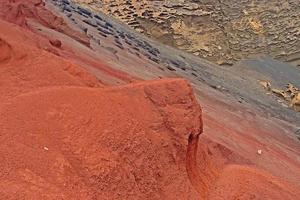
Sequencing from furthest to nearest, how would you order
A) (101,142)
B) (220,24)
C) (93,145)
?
1. (220,24)
2. (101,142)
3. (93,145)

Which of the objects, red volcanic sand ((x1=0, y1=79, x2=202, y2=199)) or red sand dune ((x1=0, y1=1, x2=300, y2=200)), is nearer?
red volcanic sand ((x1=0, y1=79, x2=202, y2=199))

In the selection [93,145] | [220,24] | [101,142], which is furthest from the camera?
[220,24]

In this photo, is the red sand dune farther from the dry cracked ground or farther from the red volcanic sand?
the dry cracked ground

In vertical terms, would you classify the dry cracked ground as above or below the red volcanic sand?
below

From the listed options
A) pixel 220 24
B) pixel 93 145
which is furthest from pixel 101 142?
pixel 220 24

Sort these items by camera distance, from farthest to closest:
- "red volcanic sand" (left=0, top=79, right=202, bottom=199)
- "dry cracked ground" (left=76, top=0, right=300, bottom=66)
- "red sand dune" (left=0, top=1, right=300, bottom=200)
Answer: "dry cracked ground" (left=76, top=0, right=300, bottom=66) < "red sand dune" (left=0, top=1, right=300, bottom=200) < "red volcanic sand" (left=0, top=79, right=202, bottom=199)

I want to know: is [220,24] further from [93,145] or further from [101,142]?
A: [93,145]

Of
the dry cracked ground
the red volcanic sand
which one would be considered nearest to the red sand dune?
the red volcanic sand

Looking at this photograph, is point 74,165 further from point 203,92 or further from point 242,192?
point 203,92
